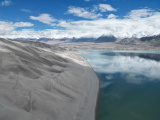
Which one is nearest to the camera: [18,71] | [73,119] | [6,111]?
[6,111]

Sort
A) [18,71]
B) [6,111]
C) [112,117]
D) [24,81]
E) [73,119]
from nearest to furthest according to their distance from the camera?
[6,111], [73,119], [112,117], [24,81], [18,71]

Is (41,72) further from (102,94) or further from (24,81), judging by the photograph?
(102,94)

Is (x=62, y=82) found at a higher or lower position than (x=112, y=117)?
higher

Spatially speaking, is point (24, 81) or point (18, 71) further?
point (18, 71)

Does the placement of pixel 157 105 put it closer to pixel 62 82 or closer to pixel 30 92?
pixel 62 82

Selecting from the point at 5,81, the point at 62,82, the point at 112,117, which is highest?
the point at 5,81

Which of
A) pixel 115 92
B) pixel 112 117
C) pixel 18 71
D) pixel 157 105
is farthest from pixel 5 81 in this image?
pixel 157 105

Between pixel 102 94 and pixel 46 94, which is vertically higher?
pixel 46 94

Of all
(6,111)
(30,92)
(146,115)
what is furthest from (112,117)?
(6,111)

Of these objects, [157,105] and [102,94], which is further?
[102,94]
